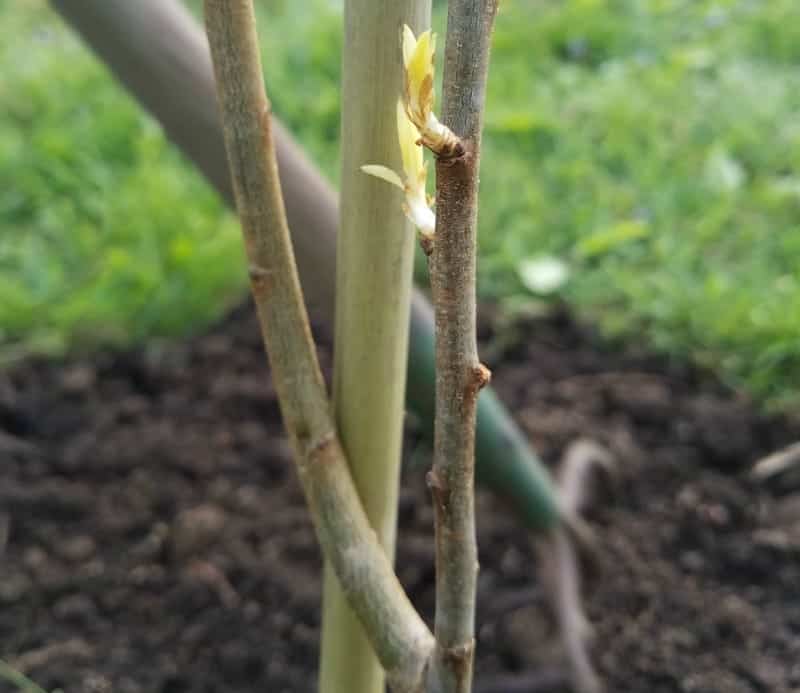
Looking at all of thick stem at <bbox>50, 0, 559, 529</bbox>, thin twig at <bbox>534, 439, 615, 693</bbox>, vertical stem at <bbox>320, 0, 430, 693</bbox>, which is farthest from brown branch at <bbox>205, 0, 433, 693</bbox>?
thin twig at <bbox>534, 439, 615, 693</bbox>

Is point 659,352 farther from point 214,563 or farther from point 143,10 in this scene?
point 143,10

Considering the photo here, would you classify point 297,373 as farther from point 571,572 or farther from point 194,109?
point 571,572

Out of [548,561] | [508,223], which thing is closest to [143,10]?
[548,561]

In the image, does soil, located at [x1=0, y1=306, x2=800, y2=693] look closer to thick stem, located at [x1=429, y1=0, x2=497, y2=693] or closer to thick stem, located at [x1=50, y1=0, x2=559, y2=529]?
thick stem, located at [x1=50, y1=0, x2=559, y2=529]

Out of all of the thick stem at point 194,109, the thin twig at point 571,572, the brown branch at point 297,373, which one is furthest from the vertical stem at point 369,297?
the thin twig at point 571,572

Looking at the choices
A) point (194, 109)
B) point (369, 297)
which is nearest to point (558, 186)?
point (194, 109)
